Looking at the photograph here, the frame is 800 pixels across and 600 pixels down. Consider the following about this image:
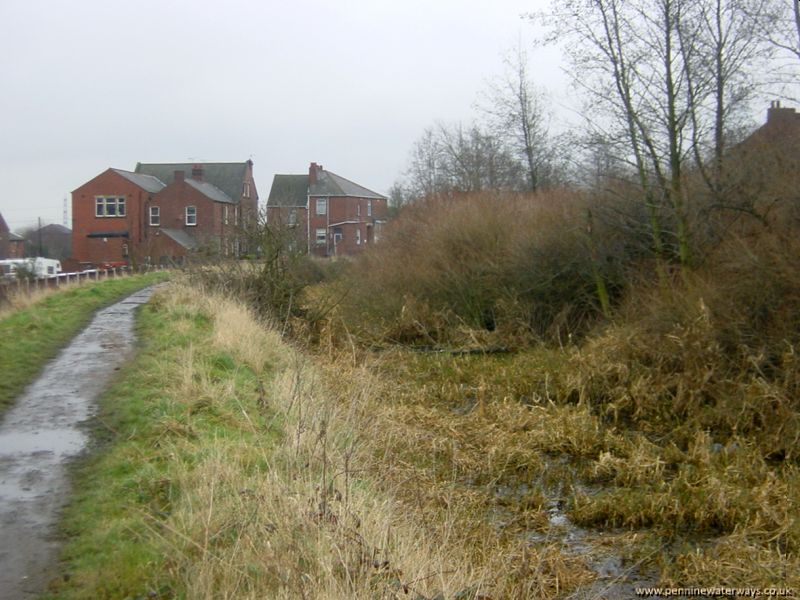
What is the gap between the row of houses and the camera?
62.7 metres

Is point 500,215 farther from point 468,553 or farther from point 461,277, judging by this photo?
point 468,553

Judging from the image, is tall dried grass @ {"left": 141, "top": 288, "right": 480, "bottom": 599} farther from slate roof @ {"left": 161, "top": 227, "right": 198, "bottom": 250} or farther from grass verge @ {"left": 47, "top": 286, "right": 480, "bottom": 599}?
slate roof @ {"left": 161, "top": 227, "right": 198, "bottom": 250}

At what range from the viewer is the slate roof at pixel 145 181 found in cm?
6581

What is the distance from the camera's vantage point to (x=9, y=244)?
72688 mm

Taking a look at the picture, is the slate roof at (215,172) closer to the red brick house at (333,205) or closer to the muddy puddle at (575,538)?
the red brick house at (333,205)

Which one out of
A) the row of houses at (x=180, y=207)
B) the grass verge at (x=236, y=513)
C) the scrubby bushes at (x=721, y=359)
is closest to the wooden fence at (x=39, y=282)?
the row of houses at (x=180, y=207)

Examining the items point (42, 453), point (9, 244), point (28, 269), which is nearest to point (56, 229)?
point (9, 244)

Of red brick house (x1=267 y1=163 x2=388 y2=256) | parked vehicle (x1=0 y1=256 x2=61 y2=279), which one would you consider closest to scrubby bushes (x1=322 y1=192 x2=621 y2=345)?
parked vehicle (x1=0 y1=256 x2=61 y2=279)

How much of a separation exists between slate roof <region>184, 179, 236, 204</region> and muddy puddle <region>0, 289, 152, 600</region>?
52086mm

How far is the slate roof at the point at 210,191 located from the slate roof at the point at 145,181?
8.54 feet

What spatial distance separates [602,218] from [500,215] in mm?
4224

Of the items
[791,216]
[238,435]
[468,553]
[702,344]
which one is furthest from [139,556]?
[791,216]

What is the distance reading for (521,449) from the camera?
12148 millimetres

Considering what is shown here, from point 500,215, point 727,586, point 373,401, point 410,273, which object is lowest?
point 727,586
